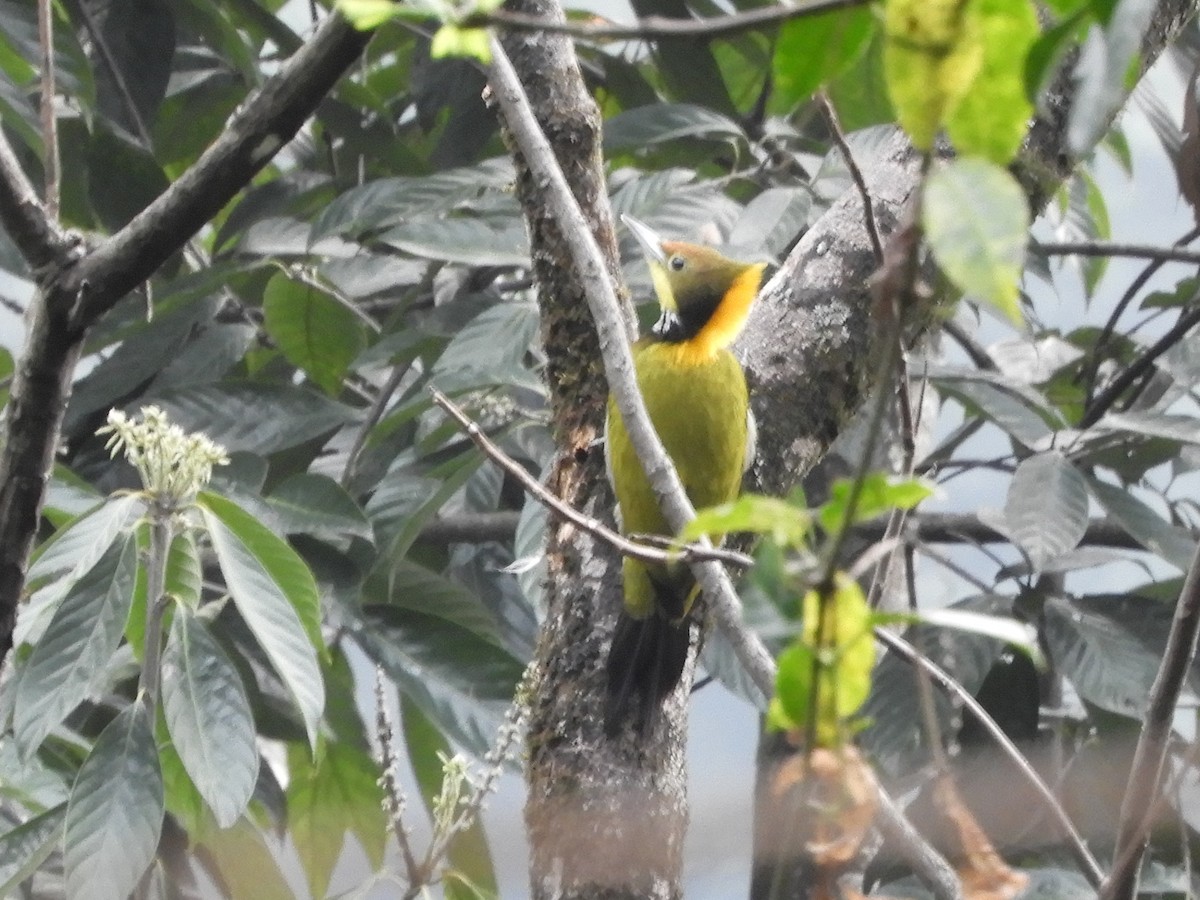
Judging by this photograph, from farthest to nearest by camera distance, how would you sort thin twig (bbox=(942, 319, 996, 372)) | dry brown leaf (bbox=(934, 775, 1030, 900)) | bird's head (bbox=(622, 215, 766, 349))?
thin twig (bbox=(942, 319, 996, 372))
bird's head (bbox=(622, 215, 766, 349))
dry brown leaf (bbox=(934, 775, 1030, 900))


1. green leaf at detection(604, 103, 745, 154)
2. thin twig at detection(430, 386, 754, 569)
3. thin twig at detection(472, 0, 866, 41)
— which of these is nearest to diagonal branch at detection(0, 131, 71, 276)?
thin twig at detection(430, 386, 754, 569)

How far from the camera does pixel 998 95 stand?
1.97 ft

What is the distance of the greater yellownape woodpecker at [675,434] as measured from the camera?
180 cm

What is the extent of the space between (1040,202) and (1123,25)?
1532mm

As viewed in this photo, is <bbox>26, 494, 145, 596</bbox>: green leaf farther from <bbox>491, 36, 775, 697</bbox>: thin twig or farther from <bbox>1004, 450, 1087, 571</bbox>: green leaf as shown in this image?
<bbox>1004, 450, 1087, 571</bbox>: green leaf

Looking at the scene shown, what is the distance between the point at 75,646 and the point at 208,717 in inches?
7.2

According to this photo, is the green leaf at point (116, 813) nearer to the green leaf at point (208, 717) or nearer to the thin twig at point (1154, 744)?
the green leaf at point (208, 717)

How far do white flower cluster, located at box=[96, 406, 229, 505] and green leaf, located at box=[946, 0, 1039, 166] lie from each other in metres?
1.34

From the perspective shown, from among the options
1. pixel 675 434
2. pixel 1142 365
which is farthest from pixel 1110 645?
pixel 675 434

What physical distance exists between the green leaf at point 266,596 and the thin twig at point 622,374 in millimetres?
630

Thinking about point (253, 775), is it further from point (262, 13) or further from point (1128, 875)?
point (262, 13)

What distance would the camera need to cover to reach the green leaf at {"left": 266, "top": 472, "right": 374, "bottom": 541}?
2504 mm

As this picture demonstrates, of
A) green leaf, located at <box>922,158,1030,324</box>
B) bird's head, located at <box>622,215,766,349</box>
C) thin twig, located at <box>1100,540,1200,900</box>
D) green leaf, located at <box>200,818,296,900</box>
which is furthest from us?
bird's head, located at <box>622,215,766,349</box>

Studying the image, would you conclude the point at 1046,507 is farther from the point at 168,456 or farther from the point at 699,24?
the point at 699,24
